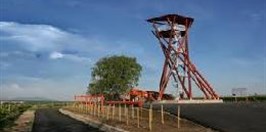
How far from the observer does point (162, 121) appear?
31.6 metres

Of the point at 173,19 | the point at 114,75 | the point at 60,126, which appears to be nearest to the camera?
the point at 60,126

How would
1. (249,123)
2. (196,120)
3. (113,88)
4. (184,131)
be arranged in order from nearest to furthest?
(184,131)
(249,123)
(196,120)
(113,88)

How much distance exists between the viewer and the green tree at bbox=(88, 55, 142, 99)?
101 m

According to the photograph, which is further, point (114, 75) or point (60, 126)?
point (114, 75)

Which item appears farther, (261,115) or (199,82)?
(199,82)

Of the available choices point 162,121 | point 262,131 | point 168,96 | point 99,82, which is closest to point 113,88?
point 99,82

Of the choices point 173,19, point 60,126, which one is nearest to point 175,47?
point 173,19

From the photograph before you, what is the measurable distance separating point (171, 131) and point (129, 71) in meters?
77.3

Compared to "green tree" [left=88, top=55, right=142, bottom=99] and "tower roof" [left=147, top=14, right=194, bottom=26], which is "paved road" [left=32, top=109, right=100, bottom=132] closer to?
"tower roof" [left=147, top=14, right=194, bottom=26]

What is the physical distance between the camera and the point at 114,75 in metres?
101

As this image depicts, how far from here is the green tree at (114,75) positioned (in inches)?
3984

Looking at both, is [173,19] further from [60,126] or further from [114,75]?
[60,126]

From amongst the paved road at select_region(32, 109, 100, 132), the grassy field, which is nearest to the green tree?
the grassy field

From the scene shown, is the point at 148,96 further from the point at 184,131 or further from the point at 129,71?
the point at 184,131
